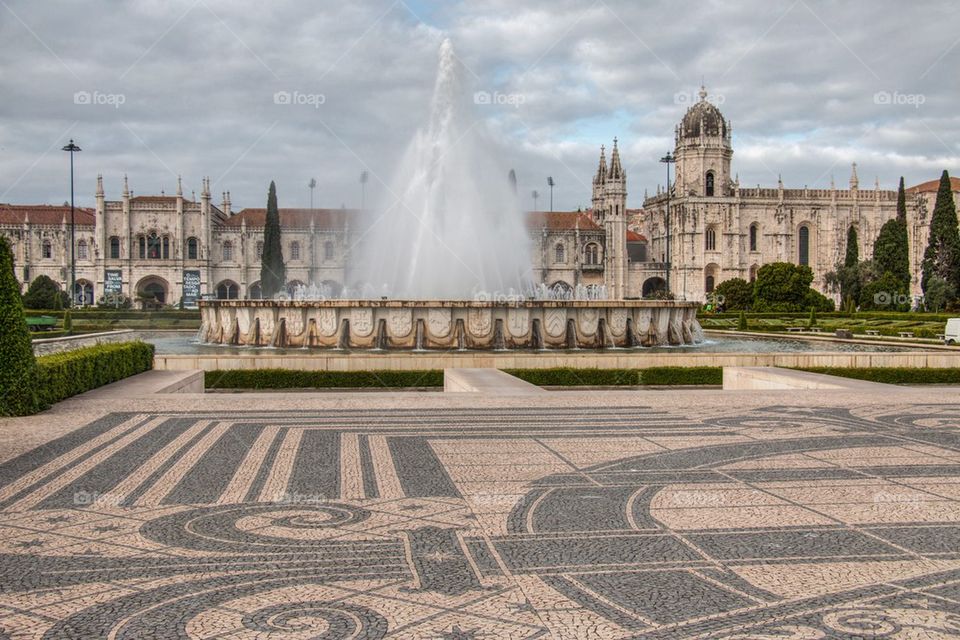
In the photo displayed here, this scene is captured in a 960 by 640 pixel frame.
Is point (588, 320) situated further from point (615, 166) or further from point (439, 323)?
point (615, 166)

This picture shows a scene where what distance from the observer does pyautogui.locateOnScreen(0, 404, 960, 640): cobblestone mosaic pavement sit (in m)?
4.42

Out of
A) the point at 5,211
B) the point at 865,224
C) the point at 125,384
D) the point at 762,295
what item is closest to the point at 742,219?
the point at 865,224

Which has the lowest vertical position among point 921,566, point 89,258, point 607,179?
point 921,566

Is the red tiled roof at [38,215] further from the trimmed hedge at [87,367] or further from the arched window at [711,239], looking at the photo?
the trimmed hedge at [87,367]

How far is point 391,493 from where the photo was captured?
7.07 m

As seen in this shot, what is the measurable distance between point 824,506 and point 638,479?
1539mm

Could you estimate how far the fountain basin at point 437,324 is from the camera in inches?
882

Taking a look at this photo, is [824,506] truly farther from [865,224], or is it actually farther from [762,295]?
[865,224]

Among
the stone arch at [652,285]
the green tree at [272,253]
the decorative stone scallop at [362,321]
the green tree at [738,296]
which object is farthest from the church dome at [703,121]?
the decorative stone scallop at [362,321]

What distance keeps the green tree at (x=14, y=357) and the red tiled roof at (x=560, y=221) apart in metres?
61.6

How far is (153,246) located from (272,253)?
1149cm

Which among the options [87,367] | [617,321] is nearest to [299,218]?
[617,321]

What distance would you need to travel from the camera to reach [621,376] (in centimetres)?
1711

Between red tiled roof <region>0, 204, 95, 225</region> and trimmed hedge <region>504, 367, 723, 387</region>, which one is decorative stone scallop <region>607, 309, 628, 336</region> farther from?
red tiled roof <region>0, 204, 95, 225</region>
